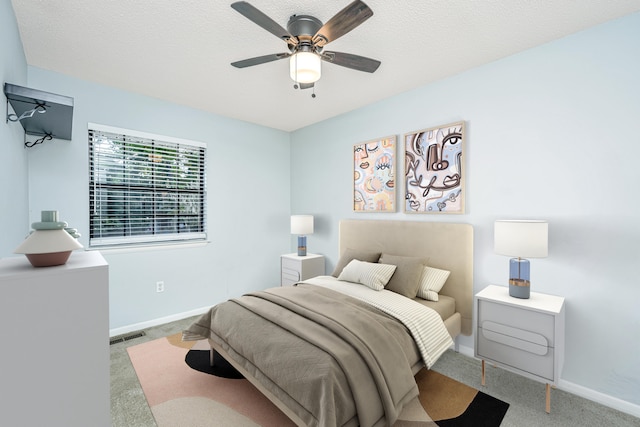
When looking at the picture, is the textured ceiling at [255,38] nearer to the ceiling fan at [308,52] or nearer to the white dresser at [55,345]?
the ceiling fan at [308,52]

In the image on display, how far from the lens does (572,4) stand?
72.0 inches

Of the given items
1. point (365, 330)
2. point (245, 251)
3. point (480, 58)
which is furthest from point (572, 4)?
point (245, 251)

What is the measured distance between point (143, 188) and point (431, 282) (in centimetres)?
326

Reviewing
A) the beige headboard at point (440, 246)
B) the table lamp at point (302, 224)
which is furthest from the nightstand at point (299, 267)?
the beige headboard at point (440, 246)

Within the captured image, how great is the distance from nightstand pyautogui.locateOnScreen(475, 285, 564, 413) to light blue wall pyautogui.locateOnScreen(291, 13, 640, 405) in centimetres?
26

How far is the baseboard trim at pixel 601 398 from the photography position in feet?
6.34

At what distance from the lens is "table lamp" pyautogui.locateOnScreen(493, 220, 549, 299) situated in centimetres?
204

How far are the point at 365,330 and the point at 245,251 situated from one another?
2705mm

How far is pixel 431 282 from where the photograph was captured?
2.69 m

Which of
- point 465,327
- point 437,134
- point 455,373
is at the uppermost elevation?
point 437,134

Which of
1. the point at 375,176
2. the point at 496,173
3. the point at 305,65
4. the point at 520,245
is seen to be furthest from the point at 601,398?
the point at 305,65

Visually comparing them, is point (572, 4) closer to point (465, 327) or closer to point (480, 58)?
point (480, 58)

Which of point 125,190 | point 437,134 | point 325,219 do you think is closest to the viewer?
point 437,134

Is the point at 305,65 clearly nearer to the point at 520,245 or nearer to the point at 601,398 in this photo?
the point at 520,245
